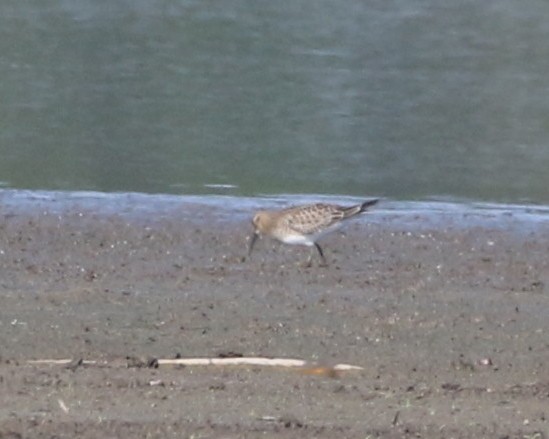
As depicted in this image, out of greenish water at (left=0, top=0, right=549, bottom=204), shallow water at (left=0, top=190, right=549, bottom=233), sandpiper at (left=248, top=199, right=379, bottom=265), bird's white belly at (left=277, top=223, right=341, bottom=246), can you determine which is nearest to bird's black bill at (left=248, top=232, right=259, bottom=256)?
sandpiper at (left=248, top=199, right=379, bottom=265)

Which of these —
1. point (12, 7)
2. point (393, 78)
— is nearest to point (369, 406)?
point (393, 78)

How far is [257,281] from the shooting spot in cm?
1069

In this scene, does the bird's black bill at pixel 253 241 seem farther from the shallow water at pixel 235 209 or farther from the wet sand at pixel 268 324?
the shallow water at pixel 235 209

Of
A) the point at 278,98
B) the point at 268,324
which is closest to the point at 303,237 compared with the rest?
the point at 268,324

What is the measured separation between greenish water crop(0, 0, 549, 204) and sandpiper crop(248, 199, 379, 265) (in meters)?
2.46

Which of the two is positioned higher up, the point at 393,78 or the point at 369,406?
the point at 369,406

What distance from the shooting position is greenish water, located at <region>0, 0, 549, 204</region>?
14680 millimetres

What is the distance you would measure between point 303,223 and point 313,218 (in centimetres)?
10

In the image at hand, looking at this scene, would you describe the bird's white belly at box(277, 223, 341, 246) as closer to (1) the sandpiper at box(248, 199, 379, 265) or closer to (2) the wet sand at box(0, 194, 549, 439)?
(1) the sandpiper at box(248, 199, 379, 265)

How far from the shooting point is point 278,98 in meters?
18.2

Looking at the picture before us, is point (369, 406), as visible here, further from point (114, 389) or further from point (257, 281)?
point (257, 281)

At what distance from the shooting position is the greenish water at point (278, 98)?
14.7 metres

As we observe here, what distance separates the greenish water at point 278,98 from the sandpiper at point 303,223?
246 centimetres

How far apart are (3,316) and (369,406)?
2.77 metres
